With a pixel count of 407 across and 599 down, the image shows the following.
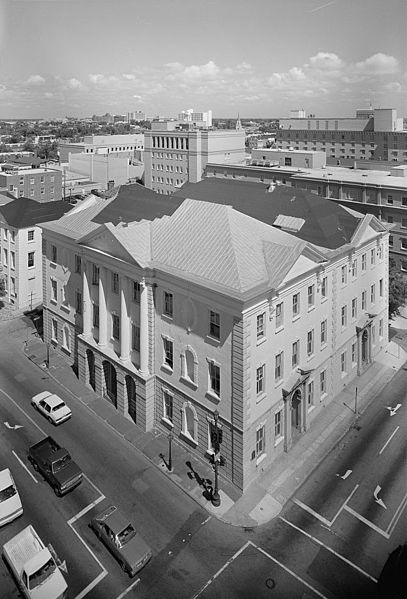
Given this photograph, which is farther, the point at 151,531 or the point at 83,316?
the point at 83,316

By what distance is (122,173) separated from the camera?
96625 millimetres

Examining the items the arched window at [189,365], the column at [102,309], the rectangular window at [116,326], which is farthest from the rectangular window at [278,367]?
the column at [102,309]

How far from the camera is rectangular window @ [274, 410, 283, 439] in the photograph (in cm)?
2702

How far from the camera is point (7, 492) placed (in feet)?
74.7

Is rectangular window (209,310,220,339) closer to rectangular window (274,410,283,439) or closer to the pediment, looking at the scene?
the pediment

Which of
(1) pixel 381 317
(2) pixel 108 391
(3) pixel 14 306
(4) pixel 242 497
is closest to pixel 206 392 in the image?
(4) pixel 242 497

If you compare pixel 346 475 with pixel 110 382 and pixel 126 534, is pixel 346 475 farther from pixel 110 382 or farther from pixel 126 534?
pixel 110 382

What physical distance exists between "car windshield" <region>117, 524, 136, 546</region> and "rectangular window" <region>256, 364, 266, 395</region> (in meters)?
9.06

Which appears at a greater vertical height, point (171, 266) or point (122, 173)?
point (122, 173)

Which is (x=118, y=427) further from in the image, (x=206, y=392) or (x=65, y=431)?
(x=206, y=392)

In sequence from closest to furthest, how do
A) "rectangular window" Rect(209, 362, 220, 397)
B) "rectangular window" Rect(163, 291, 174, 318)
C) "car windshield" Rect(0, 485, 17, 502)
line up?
"car windshield" Rect(0, 485, 17, 502) < "rectangular window" Rect(209, 362, 220, 397) < "rectangular window" Rect(163, 291, 174, 318)

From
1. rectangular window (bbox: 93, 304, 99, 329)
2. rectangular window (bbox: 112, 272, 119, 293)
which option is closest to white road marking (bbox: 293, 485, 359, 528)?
rectangular window (bbox: 112, 272, 119, 293)

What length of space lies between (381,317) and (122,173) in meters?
71.2

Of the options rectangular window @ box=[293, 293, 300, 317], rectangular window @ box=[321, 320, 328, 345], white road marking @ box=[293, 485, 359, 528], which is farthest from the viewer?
rectangular window @ box=[321, 320, 328, 345]
